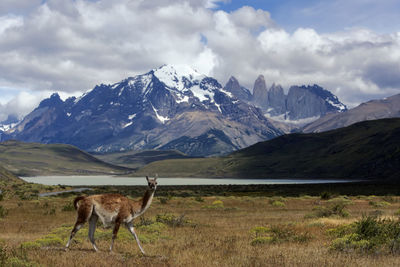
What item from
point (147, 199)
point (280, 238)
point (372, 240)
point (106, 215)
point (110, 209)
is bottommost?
point (280, 238)

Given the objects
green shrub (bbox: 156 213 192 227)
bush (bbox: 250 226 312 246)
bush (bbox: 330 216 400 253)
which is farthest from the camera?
green shrub (bbox: 156 213 192 227)

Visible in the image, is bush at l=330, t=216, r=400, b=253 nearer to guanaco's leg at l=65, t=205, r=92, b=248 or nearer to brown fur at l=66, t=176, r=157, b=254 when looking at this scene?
brown fur at l=66, t=176, r=157, b=254

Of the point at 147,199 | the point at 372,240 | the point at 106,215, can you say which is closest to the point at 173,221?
the point at 147,199

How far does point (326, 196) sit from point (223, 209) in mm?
26309

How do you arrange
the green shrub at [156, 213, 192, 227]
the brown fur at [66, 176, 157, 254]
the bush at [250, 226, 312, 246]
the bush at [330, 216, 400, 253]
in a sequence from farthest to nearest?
the green shrub at [156, 213, 192, 227], the bush at [250, 226, 312, 246], the bush at [330, 216, 400, 253], the brown fur at [66, 176, 157, 254]

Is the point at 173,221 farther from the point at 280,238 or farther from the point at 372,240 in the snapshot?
the point at 372,240

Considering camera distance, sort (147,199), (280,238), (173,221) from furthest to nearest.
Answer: (173,221) → (280,238) → (147,199)

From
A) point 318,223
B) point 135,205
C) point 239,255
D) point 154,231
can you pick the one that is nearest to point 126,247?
point 135,205

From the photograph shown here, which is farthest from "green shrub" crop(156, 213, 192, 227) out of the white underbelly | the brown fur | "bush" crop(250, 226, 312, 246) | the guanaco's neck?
the white underbelly

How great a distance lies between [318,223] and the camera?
26.3m

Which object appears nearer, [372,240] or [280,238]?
[372,240]

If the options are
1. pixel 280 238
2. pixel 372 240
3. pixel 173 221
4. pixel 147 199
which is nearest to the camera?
pixel 147 199

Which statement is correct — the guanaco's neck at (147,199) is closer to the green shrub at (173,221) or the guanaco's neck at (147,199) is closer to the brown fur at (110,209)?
the brown fur at (110,209)

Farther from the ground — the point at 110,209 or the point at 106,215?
the point at 110,209
